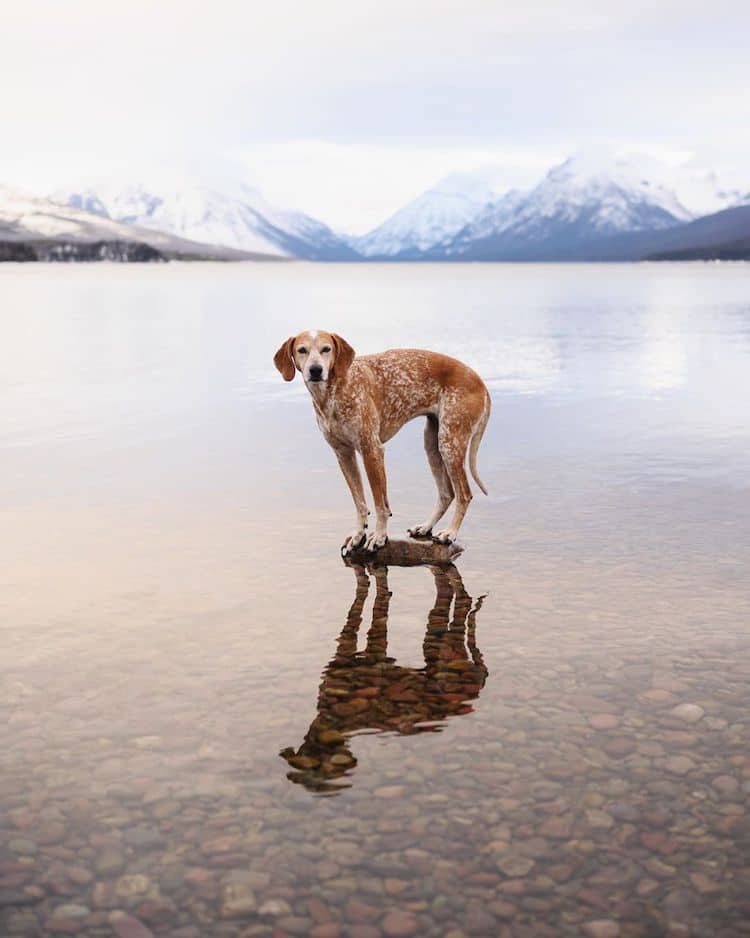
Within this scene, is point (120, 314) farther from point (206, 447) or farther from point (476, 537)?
point (476, 537)

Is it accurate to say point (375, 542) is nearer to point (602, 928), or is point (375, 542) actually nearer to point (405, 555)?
point (405, 555)

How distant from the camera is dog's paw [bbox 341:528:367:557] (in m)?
13.9

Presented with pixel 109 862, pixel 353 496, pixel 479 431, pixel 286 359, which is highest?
pixel 286 359

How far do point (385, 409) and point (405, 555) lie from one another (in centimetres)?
186

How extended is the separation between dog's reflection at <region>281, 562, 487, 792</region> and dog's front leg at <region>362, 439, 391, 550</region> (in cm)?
190

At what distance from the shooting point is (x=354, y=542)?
13898mm

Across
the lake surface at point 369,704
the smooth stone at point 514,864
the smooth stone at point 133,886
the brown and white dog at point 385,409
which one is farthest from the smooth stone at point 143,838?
the brown and white dog at point 385,409

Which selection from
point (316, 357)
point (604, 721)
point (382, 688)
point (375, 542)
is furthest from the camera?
point (375, 542)

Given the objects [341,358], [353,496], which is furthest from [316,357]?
[353,496]

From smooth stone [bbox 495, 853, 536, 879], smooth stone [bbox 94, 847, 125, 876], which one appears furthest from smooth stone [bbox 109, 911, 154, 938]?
smooth stone [bbox 495, 853, 536, 879]

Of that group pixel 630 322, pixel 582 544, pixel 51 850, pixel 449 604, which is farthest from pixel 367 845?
pixel 630 322

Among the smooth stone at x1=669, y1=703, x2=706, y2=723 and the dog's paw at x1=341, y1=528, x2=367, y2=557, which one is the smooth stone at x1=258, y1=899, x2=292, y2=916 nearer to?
the smooth stone at x1=669, y1=703, x2=706, y2=723

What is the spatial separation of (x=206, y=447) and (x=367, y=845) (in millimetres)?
17394

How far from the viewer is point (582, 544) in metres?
14.4
